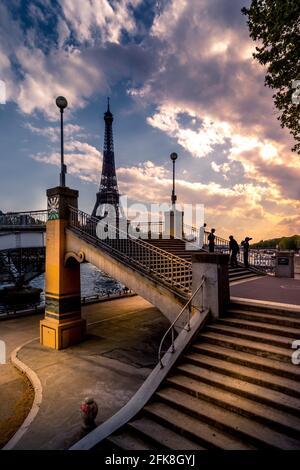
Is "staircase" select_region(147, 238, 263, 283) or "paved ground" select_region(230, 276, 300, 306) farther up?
"staircase" select_region(147, 238, 263, 283)

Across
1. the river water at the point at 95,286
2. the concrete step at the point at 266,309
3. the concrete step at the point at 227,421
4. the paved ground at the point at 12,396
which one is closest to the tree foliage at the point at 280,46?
the concrete step at the point at 266,309

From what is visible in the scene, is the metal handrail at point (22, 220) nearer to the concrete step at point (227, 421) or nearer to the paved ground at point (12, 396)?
the paved ground at point (12, 396)

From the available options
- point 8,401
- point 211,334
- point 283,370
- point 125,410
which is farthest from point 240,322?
point 8,401

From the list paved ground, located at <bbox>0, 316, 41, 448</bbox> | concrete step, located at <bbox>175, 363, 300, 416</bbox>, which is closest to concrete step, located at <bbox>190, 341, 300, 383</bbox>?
concrete step, located at <bbox>175, 363, 300, 416</bbox>

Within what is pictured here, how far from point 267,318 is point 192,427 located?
3245 millimetres

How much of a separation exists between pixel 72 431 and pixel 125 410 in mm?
1605

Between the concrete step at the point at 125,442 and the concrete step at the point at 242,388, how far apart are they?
1.67 m

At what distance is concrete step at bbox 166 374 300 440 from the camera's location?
14.6 ft

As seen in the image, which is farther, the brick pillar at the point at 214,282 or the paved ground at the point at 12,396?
the brick pillar at the point at 214,282

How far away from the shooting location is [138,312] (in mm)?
18516

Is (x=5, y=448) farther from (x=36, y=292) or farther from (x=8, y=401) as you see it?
(x=36, y=292)

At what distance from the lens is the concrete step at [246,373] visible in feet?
16.4

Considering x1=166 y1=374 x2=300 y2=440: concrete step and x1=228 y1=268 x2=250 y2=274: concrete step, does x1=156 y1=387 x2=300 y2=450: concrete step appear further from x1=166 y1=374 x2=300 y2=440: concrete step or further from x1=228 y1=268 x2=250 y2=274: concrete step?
x1=228 y1=268 x2=250 y2=274: concrete step

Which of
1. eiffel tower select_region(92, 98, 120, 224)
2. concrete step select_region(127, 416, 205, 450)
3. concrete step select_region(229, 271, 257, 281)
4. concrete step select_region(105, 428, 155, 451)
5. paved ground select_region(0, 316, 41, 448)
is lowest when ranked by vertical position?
paved ground select_region(0, 316, 41, 448)
